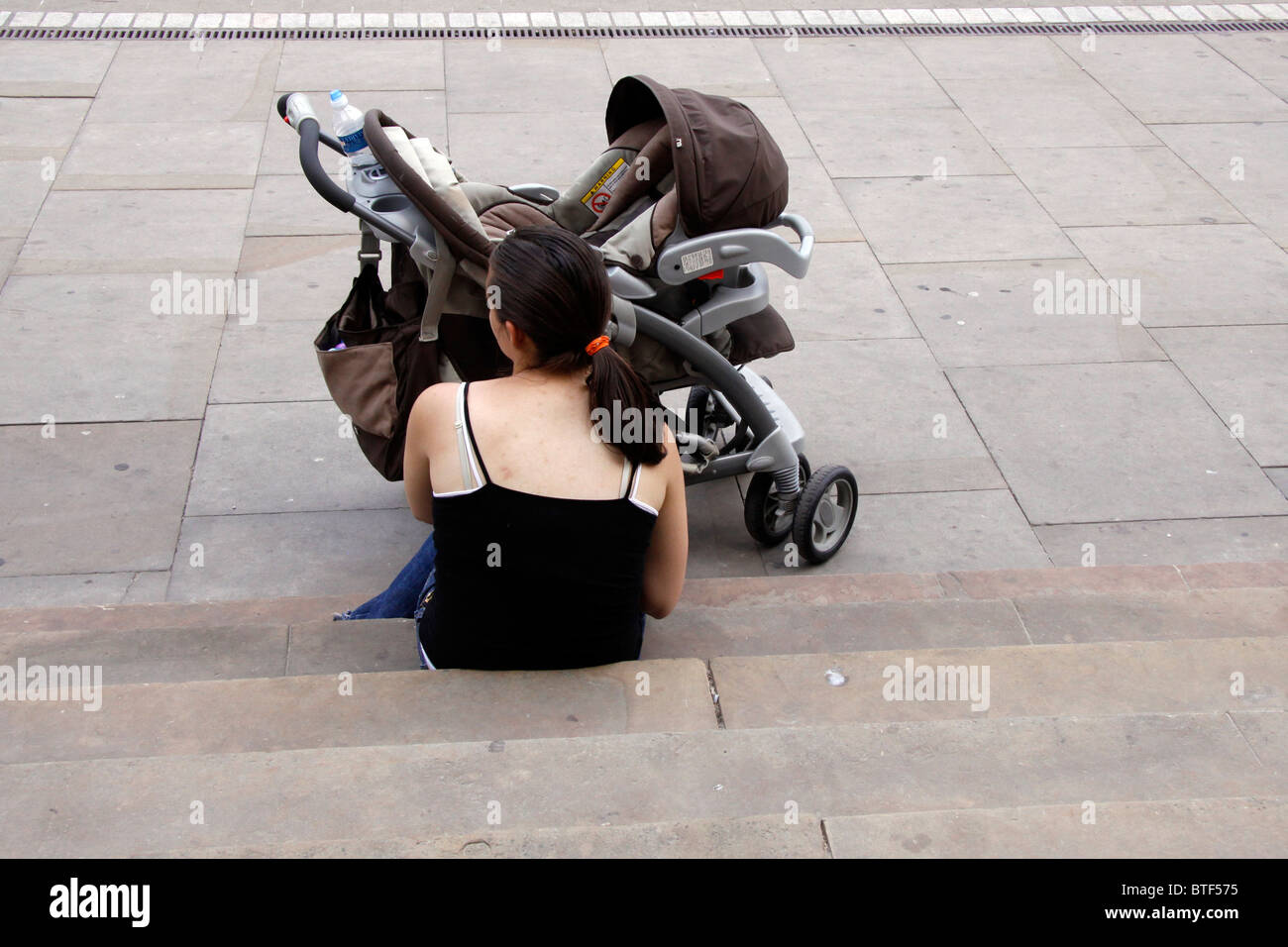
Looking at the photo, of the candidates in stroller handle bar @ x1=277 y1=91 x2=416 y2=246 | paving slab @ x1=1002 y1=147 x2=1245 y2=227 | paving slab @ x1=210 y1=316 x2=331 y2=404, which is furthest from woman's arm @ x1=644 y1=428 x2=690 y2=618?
paving slab @ x1=1002 y1=147 x2=1245 y2=227

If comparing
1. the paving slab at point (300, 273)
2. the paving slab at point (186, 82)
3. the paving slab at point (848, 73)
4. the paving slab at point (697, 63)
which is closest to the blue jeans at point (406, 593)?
the paving slab at point (300, 273)

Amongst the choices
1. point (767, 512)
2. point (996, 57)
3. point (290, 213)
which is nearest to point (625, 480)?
point (767, 512)

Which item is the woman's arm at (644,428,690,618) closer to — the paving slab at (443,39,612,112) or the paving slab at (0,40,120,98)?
the paving slab at (443,39,612,112)

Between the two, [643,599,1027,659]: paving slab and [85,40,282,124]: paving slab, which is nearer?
[643,599,1027,659]: paving slab

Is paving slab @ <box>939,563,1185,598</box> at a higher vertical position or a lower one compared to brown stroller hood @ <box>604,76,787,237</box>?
lower

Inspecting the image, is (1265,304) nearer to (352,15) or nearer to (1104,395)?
(1104,395)

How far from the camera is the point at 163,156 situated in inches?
280

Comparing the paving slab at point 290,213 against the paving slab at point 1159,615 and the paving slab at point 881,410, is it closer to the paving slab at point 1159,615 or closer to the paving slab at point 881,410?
the paving slab at point 881,410

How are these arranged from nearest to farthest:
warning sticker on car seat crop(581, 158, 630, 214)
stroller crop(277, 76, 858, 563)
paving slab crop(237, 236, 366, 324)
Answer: stroller crop(277, 76, 858, 563)
warning sticker on car seat crop(581, 158, 630, 214)
paving slab crop(237, 236, 366, 324)

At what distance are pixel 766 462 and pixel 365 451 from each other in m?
1.27

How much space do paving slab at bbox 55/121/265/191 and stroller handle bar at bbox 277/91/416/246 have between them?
11.1 ft

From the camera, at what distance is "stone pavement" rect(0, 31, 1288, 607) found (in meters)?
4.56

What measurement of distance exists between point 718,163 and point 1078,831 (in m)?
2.17

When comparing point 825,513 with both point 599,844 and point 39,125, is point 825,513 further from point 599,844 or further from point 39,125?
point 39,125
